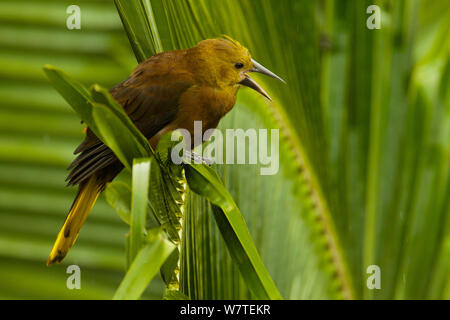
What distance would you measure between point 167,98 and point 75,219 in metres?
0.20

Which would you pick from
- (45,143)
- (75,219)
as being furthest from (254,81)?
(45,143)

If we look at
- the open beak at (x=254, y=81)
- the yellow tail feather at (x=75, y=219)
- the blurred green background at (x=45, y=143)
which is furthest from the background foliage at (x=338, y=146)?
the blurred green background at (x=45, y=143)

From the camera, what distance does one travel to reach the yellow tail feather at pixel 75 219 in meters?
0.70

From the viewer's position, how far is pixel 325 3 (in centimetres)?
75

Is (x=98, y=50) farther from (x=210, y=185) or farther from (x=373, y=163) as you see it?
(x=210, y=185)

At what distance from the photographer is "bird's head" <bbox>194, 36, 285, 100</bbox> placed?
27.5 inches

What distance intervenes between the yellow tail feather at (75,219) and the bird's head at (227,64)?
0.67 ft

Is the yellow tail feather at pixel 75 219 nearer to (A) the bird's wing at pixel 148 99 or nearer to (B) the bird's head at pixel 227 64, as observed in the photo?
(A) the bird's wing at pixel 148 99

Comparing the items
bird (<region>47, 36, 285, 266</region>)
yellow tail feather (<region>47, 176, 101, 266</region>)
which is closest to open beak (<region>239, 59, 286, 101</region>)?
A: bird (<region>47, 36, 285, 266</region>)

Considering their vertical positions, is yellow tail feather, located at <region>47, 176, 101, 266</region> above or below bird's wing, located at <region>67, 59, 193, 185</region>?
below

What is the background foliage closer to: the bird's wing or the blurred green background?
the bird's wing

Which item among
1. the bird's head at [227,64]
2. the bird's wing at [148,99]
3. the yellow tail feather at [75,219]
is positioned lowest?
the yellow tail feather at [75,219]
